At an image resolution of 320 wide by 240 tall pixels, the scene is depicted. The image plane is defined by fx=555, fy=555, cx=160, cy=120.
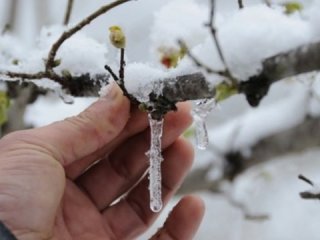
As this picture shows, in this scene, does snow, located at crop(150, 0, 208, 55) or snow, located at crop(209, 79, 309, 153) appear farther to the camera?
snow, located at crop(209, 79, 309, 153)

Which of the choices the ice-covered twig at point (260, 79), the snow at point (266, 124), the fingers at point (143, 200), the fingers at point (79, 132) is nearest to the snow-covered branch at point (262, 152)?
the snow at point (266, 124)

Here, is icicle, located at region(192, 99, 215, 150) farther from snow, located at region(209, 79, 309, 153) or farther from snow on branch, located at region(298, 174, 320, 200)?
snow, located at region(209, 79, 309, 153)

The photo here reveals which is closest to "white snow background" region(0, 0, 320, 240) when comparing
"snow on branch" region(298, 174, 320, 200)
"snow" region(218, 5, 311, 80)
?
"snow" region(218, 5, 311, 80)

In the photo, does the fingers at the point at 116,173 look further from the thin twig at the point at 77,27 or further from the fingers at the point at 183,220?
the thin twig at the point at 77,27

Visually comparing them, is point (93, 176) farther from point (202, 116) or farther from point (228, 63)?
point (228, 63)

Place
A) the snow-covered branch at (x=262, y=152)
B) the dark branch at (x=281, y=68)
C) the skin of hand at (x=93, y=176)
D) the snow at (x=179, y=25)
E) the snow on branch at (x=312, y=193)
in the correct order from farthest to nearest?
the snow-covered branch at (x=262, y=152), the snow at (x=179, y=25), the skin of hand at (x=93, y=176), the snow on branch at (x=312, y=193), the dark branch at (x=281, y=68)

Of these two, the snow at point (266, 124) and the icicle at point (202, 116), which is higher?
the icicle at point (202, 116)

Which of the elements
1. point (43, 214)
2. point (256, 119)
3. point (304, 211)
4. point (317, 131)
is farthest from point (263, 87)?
point (304, 211)
